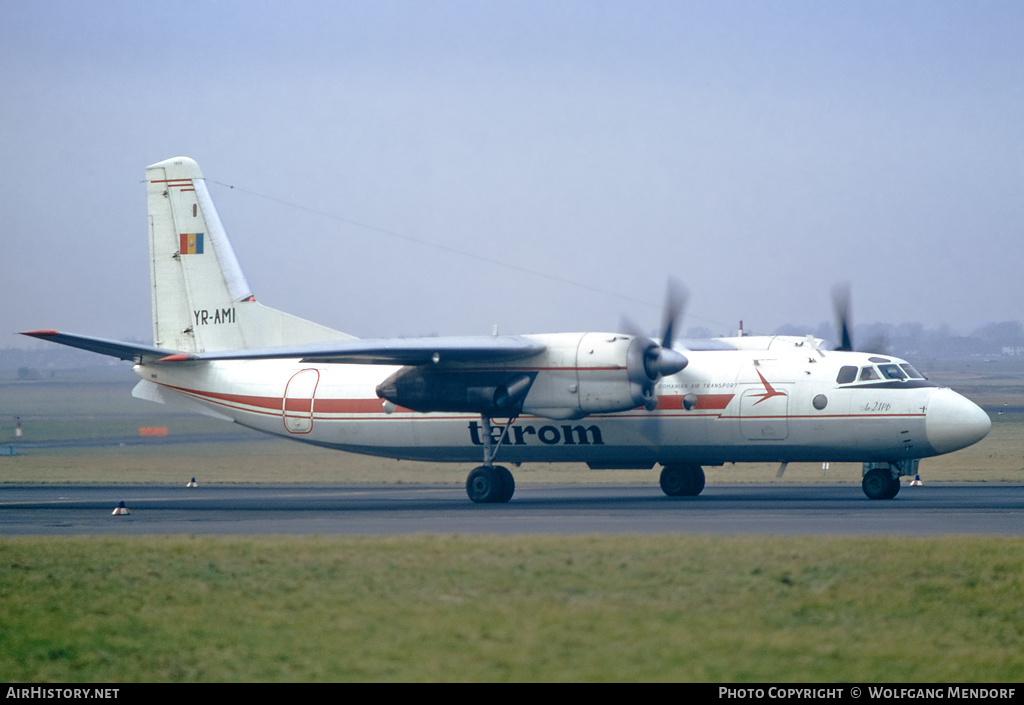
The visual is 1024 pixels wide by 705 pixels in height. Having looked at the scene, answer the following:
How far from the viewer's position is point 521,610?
39.6 ft

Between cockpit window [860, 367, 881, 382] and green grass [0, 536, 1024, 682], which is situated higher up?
cockpit window [860, 367, 881, 382]

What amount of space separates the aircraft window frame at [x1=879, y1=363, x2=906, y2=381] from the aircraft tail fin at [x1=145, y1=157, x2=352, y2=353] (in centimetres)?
1679

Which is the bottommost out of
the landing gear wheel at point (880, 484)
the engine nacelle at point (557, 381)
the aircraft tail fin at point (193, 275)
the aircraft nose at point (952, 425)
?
the landing gear wheel at point (880, 484)

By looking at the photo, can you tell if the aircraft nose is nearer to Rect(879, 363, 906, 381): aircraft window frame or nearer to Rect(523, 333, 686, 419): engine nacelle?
Rect(879, 363, 906, 381): aircraft window frame

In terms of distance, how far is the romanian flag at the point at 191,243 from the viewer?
33125 mm

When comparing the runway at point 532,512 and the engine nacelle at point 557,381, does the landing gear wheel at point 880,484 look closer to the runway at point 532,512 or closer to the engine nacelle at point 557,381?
the runway at point 532,512

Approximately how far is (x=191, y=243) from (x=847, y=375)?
19.0 meters

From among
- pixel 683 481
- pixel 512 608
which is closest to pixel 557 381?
pixel 683 481

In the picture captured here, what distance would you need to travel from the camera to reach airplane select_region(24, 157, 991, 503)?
26.1 meters

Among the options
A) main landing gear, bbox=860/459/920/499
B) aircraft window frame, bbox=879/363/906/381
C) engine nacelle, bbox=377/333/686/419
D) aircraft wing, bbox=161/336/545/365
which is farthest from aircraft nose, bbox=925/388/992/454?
aircraft wing, bbox=161/336/545/365

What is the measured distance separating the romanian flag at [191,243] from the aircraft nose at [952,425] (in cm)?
2068

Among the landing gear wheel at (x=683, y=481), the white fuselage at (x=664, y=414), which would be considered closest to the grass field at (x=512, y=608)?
the white fuselage at (x=664, y=414)
